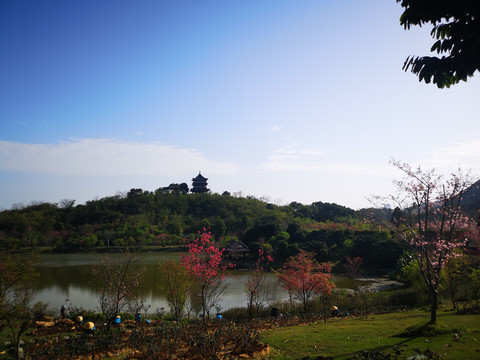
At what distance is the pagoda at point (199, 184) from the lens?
96125 millimetres

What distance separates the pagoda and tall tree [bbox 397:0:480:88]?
91.0 m

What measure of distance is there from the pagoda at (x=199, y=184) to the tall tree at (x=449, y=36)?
91.0 m

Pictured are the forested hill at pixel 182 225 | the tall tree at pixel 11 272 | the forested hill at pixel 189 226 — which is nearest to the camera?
the tall tree at pixel 11 272

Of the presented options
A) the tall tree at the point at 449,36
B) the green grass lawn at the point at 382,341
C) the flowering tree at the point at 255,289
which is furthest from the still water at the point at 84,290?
the tall tree at the point at 449,36

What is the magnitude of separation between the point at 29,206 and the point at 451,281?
80133 millimetres

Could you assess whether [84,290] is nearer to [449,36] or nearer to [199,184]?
[449,36]

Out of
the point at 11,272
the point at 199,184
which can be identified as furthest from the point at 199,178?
the point at 11,272

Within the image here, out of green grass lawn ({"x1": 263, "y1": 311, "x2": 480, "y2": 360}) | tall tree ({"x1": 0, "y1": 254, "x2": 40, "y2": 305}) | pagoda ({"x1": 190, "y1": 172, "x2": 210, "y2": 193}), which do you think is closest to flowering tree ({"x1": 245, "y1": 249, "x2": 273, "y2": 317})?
green grass lawn ({"x1": 263, "y1": 311, "x2": 480, "y2": 360})

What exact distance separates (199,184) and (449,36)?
302 ft

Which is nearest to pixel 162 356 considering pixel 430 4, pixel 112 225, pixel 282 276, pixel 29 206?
pixel 430 4

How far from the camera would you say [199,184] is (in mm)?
96750

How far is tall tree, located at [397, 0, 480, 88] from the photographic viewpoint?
232 inches

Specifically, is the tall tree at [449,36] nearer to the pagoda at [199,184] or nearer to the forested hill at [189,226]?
the forested hill at [189,226]

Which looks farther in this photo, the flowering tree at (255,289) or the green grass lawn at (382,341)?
the flowering tree at (255,289)
